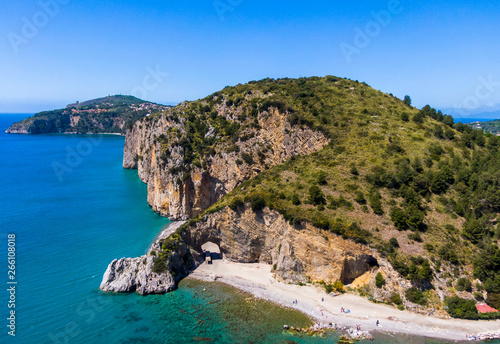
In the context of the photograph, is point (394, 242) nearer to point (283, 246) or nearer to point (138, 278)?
point (283, 246)

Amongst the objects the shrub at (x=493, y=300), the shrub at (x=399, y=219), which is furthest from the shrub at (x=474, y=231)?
the shrub at (x=399, y=219)

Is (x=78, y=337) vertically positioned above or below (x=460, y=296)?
below

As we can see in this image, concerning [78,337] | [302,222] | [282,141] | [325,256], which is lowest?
[78,337]

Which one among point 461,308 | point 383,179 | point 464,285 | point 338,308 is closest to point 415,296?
point 461,308

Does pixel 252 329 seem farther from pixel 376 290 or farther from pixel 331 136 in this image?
pixel 331 136

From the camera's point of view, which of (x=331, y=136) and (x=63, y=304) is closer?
(x=63, y=304)

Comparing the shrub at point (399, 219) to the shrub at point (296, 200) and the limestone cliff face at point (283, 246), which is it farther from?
the shrub at point (296, 200)

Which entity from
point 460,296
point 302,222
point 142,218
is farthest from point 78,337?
point 460,296
